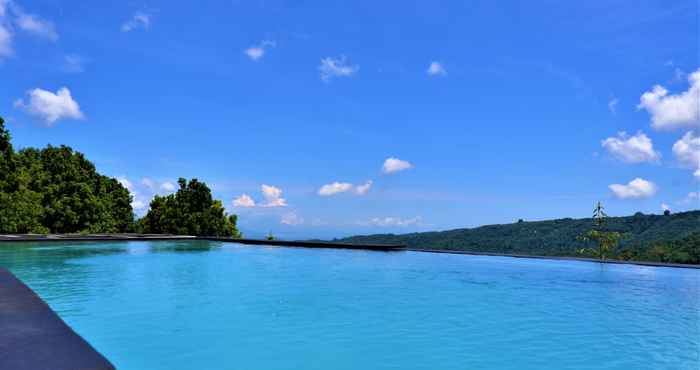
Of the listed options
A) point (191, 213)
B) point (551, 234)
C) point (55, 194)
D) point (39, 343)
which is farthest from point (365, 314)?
point (551, 234)

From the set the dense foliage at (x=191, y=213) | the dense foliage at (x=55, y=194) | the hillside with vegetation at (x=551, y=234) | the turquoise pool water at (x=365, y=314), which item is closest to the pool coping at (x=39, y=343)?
the turquoise pool water at (x=365, y=314)

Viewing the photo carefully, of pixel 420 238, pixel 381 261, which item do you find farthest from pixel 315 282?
pixel 420 238

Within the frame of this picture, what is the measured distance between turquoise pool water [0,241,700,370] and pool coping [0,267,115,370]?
119 cm

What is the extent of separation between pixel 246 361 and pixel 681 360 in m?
5.98

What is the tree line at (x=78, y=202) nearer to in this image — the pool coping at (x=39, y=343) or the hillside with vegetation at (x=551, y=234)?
the hillside with vegetation at (x=551, y=234)

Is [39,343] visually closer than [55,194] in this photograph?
Yes

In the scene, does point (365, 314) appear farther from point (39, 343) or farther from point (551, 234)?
point (551, 234)

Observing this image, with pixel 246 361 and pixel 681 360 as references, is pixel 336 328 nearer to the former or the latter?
pixel 246 361

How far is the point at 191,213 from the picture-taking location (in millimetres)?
30203

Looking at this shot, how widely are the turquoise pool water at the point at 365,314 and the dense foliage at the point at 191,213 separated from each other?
14472mm

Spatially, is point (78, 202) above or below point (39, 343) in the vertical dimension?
above

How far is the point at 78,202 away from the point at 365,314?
25301 mm

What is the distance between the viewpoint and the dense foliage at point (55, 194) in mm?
23609

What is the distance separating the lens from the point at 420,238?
137ft
